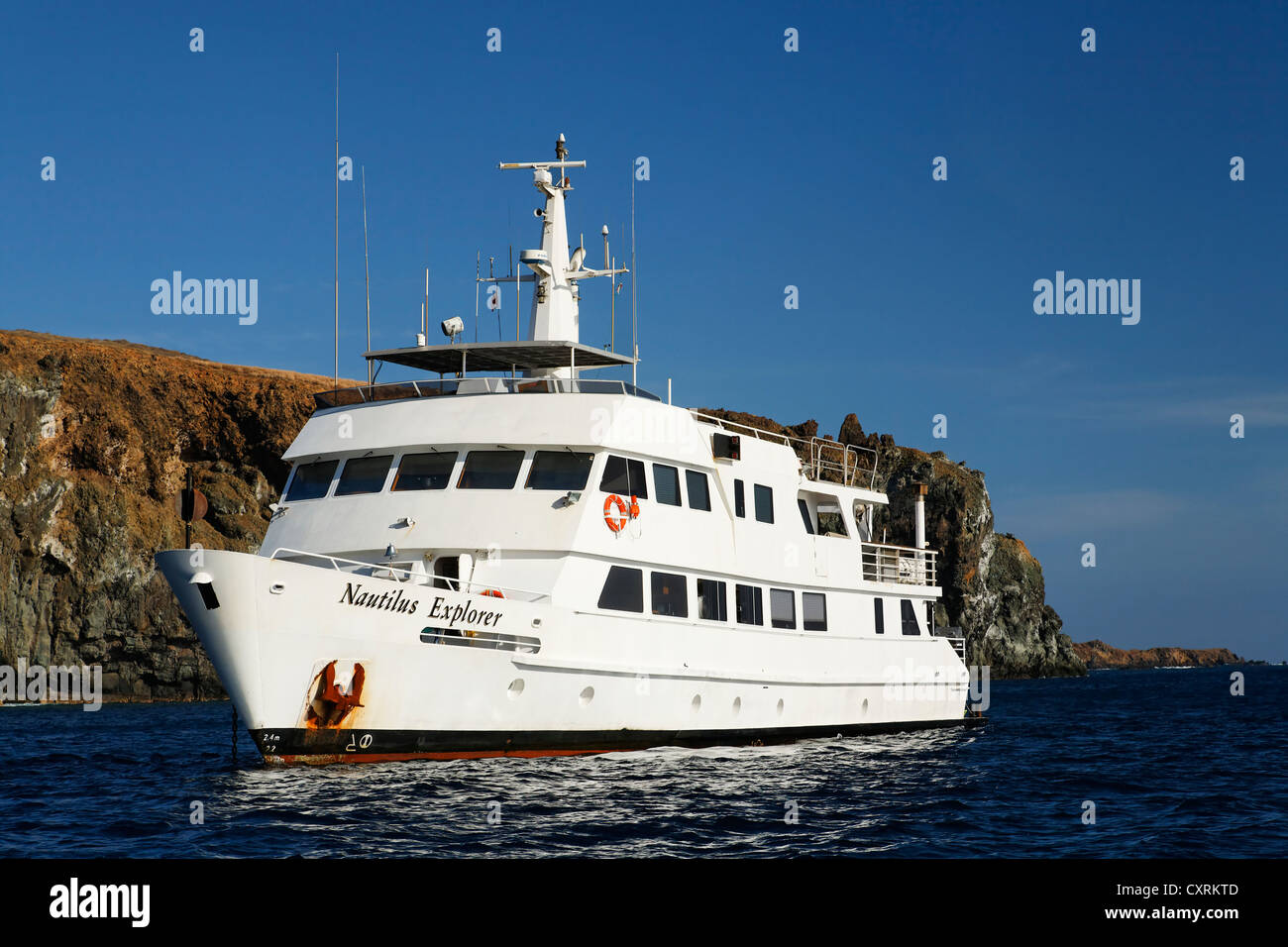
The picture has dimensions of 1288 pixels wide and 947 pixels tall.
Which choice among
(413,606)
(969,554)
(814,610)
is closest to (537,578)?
(413,606)

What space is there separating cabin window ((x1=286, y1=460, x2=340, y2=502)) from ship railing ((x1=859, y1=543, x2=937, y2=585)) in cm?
1163

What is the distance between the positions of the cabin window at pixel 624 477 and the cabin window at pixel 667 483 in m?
0.36

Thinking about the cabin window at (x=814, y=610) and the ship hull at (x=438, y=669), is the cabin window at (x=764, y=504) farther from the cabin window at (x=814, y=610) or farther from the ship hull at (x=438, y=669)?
the ship hull at (x=438, y=669)

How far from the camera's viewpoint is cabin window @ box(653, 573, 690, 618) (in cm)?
1958

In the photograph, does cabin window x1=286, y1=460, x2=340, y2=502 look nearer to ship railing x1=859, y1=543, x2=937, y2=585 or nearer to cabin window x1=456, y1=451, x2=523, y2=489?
cabin window x1=456, y1=451, x2=523, y2=489

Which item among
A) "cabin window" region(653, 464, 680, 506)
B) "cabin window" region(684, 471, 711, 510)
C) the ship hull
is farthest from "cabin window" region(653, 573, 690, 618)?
"cabin window" region(684, 471, 711, 510)

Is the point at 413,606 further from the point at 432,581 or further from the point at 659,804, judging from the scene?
the point at 659,804

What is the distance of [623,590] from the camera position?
1892cm

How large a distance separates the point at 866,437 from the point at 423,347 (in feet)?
283

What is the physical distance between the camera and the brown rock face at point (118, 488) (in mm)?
57562

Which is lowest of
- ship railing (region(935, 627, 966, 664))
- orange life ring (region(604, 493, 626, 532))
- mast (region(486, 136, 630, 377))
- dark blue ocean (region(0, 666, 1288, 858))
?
dark blue ocean (region(0, 666, 1288, 858))
